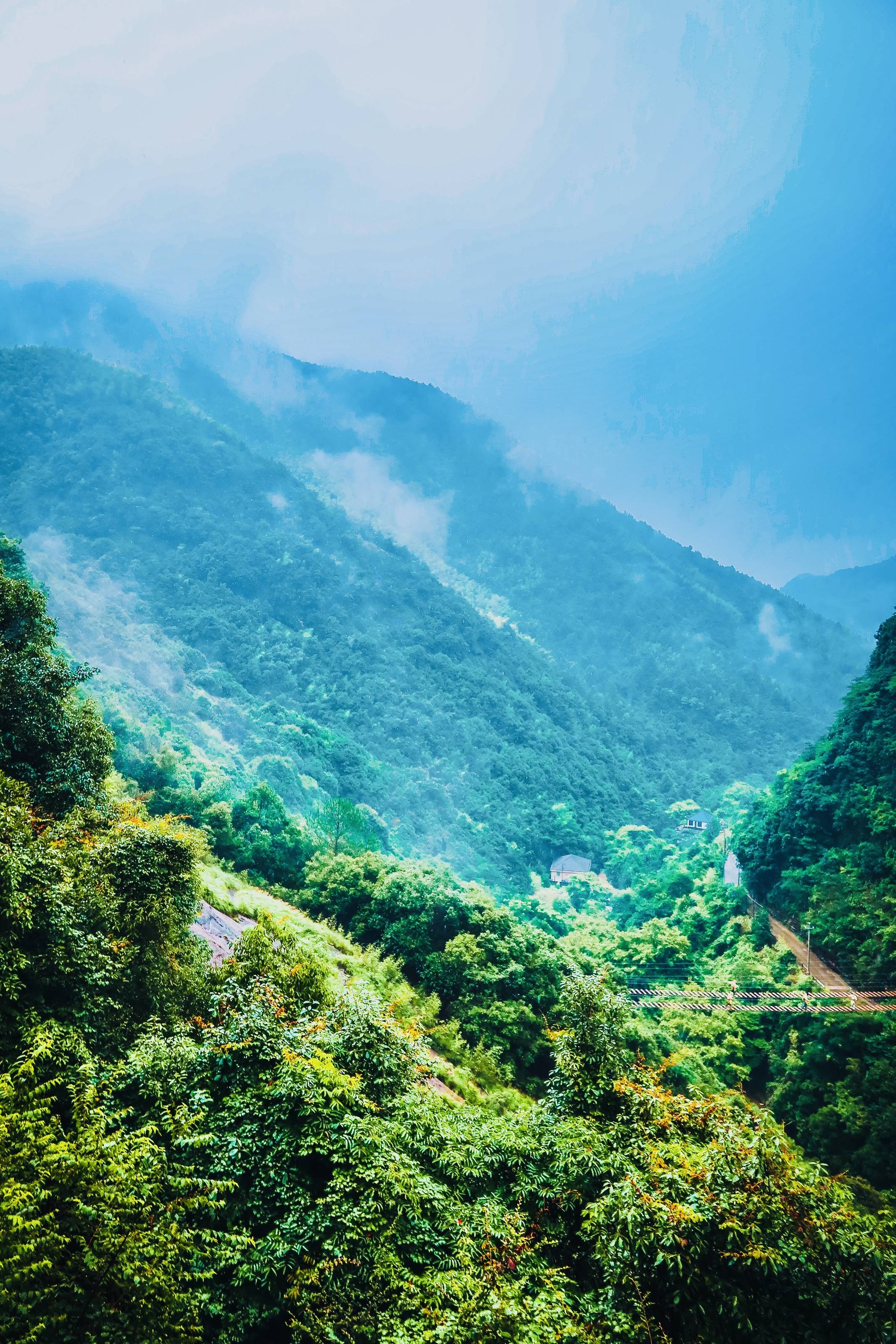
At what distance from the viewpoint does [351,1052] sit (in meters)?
9.33

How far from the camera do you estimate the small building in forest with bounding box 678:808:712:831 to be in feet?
308

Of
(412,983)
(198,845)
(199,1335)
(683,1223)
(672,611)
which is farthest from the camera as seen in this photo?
(672,611)

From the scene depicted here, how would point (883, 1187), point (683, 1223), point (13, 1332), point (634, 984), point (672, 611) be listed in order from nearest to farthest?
point (13, 1332)
point (683, 1223)
point (883, 1187)
point (634, 984)
point (672, 611)

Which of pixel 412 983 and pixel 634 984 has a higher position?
pixel 634 984

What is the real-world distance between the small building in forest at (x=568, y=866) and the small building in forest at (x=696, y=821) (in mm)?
19452

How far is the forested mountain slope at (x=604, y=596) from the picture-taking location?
13100 centimetres

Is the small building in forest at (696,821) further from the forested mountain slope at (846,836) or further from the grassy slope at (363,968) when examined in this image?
the grassy slope at (363,968)

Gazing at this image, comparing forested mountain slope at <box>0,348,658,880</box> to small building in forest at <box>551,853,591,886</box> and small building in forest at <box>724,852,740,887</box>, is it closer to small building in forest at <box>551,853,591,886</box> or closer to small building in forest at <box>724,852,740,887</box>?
small building in forest at <box>551,853,591,886</box>

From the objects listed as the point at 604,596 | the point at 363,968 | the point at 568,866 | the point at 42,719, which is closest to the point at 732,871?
the point at 363,968

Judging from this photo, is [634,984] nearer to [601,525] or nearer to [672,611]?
[672,611]

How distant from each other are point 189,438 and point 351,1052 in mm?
158231

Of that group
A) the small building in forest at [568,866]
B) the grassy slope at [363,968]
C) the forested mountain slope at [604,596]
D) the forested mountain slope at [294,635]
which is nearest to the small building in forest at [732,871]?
the grassy slope at [363,968]

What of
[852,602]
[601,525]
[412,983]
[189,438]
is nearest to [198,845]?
[412,983]

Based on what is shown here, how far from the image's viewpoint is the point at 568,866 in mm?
82688
